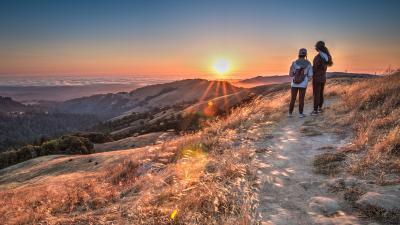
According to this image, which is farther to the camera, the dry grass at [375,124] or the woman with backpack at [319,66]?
the woman with backpack at [319,66]

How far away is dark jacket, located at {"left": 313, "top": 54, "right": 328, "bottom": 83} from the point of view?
549 inches

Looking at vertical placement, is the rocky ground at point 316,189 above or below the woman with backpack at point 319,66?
below

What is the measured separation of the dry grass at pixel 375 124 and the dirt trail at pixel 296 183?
2.47ft

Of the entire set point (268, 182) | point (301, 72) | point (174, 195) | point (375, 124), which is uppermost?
point (301, 72)

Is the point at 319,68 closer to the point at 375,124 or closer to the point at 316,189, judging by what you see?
the point at 375,124

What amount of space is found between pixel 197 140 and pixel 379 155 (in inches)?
238

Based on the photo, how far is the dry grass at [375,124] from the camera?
6324mm

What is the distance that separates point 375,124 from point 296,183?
447 cm

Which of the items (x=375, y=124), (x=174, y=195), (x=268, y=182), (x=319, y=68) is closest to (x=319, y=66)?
(x=319, y=68)

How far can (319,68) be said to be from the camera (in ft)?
45.9

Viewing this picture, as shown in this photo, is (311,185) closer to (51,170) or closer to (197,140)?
(197,140)

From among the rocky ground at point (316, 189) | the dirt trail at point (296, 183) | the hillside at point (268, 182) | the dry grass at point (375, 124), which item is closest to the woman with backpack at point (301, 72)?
the dry grass at point (375, 124)

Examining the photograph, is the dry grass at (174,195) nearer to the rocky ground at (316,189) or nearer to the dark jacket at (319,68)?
the rocky ground at (316,189)

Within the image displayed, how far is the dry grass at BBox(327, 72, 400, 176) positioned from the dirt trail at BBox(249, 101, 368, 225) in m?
0.75
